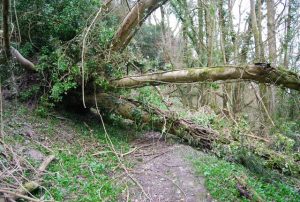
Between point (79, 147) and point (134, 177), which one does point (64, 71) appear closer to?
point (79, 147)

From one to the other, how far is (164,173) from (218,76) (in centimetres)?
218

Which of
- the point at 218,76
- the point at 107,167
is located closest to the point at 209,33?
the point at 218,76

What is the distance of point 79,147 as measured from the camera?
6402mm

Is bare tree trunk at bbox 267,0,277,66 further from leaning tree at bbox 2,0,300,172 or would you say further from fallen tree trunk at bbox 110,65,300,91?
fallen tree trunk at bbox 110,65,300,91

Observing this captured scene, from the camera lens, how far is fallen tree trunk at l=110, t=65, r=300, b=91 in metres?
5.51

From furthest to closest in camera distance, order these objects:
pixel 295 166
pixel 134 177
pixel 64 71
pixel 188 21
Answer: pixel 188 21
pixel 64 71
pixel 295 166
pixel 134 177

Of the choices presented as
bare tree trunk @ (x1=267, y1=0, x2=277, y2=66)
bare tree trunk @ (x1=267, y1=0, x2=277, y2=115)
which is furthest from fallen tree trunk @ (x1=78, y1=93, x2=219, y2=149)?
bare tree trunk @ (x1=267, y1=0, x2=277, y2=66)

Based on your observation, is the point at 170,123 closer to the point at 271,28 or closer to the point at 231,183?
the point at 231,183

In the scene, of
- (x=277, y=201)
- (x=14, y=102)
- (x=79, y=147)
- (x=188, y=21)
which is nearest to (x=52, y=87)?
(x=14, y=102)

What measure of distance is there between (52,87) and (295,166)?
5.51 m

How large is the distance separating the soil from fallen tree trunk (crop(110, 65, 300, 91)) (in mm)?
1440

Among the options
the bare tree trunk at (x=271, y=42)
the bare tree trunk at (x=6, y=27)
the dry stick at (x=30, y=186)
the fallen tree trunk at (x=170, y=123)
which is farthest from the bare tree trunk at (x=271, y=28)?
the dry stick at (x=30, y=186)

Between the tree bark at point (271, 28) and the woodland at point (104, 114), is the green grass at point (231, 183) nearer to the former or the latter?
the woodland at point (104, 114)

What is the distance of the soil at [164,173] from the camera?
16.5 feet
